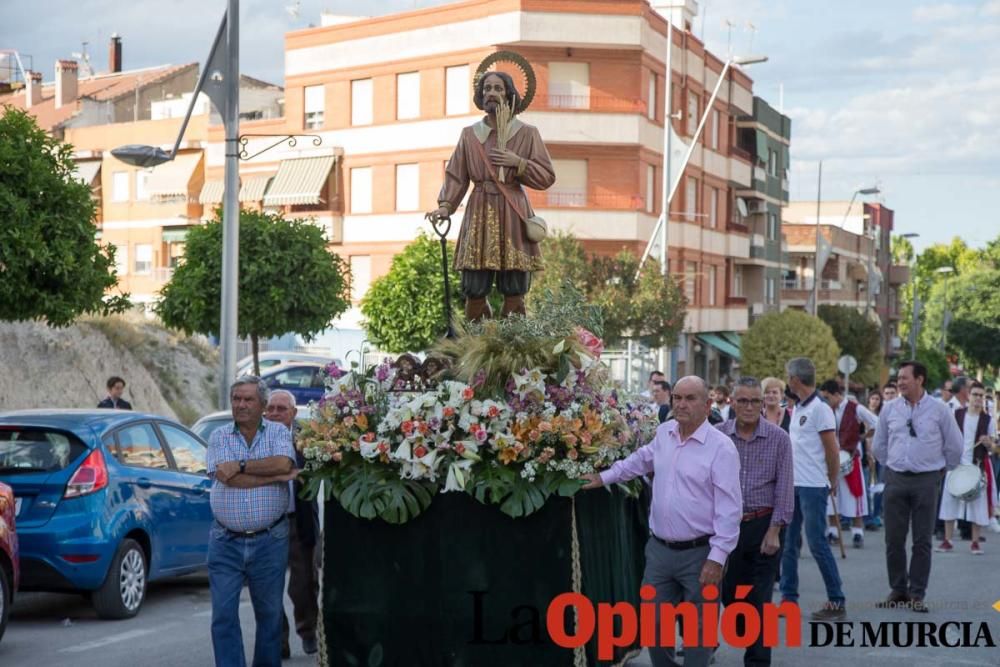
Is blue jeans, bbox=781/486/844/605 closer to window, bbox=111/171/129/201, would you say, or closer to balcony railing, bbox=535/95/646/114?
balcony railing, bbox=535/95/646/114

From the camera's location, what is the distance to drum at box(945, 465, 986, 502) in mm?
16094

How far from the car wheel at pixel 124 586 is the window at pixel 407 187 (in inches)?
1411

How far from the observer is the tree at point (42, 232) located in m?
17.8

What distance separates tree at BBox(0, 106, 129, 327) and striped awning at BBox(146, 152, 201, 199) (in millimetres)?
35110

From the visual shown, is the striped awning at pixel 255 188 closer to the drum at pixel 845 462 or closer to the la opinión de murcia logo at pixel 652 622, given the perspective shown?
the drum at pixel 845 462

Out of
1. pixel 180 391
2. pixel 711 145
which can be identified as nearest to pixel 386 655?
pixel 180 391

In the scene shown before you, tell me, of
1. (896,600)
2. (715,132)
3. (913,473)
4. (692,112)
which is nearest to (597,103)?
(692,112)

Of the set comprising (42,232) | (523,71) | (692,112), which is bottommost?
(42,232)

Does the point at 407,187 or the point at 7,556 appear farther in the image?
the point at 407,187

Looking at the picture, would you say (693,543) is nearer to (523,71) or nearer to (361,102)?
(523,71)

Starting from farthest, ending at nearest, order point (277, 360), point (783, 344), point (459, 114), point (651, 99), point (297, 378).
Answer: point (783, 344)
point (651, 99)
point (459, 114)
point (277, 360)
point (297, 378)

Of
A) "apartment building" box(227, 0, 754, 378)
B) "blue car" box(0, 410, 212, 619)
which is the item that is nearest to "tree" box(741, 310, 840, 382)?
"apartment building" box(227, 0, 754, 378)

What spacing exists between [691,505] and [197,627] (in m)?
4.99

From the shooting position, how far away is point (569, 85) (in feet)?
149
